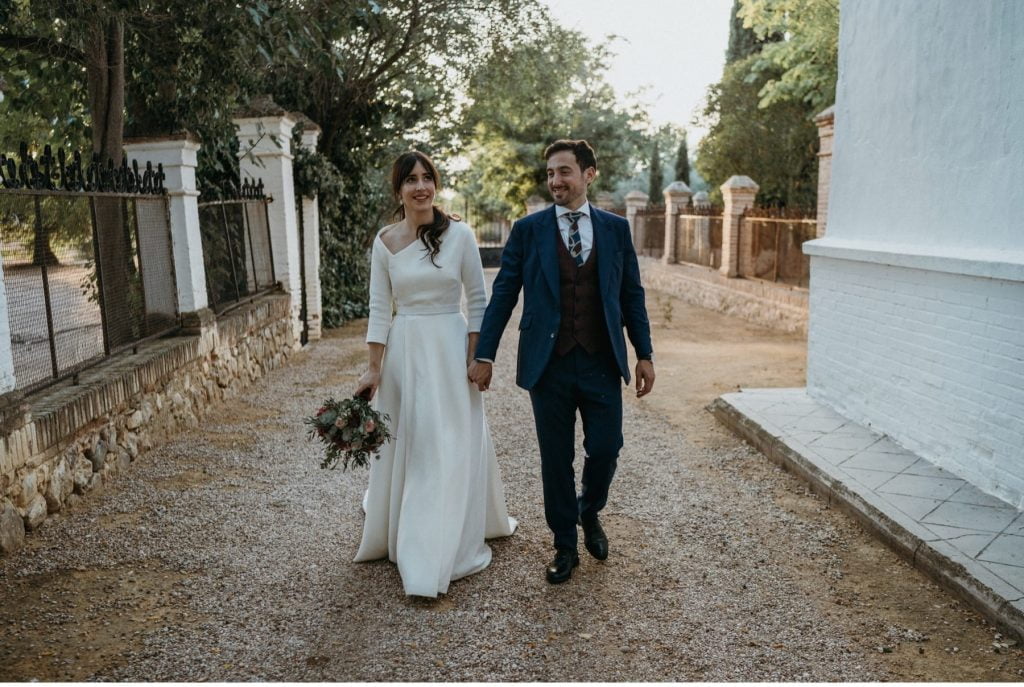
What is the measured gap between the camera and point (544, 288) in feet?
13.2

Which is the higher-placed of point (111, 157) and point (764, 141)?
point (764, 141)

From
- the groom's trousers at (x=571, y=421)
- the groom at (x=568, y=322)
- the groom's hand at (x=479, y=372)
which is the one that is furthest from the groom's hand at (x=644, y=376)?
the groom's hand at (x=479, y=372)

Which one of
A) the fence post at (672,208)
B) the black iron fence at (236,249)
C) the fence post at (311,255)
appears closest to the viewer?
the black iron fence at (236,249)

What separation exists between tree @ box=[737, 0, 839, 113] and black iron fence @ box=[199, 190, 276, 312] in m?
10.4

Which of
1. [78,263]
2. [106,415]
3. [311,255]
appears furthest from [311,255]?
[106,415]

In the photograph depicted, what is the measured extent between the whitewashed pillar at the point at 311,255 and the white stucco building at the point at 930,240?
7.47 meters

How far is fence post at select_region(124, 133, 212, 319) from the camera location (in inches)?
296

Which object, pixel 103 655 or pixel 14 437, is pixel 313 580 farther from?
pixel 14 437

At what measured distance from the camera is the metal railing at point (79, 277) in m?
5.06

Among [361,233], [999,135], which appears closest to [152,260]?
[999,135]

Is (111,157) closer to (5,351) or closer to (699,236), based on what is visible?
(5,351)

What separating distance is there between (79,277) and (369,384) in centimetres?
283

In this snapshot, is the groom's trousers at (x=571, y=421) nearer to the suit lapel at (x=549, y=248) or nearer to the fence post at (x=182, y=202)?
the suit lapel at (x=549, y=248)

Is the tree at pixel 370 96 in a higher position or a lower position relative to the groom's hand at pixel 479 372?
higher
